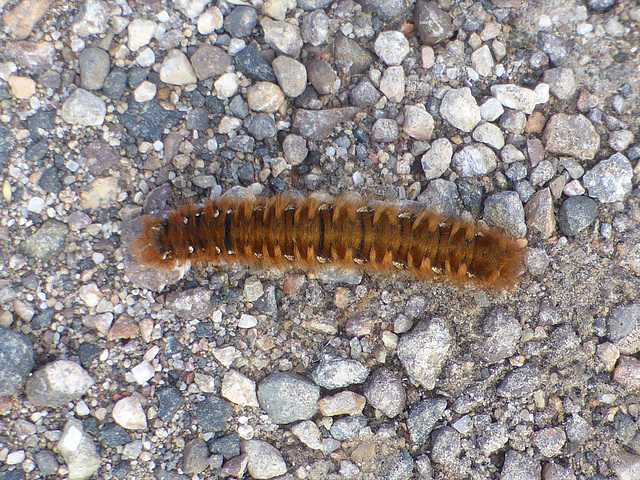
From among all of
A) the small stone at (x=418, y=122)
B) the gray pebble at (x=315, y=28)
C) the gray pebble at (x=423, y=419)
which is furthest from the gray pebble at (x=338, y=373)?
the gray pebble at (x=315, y=28)

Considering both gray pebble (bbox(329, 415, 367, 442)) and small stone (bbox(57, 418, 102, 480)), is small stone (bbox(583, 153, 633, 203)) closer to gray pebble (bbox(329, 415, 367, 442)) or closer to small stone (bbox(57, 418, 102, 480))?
gray pebble (bbox(329, 415, 367, 442))

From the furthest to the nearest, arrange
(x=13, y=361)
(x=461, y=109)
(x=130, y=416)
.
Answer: (x=461, y=109) < (x=130, y=416) < (x=13, y=361)

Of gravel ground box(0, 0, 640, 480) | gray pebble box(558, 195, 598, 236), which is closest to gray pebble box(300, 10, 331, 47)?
gravel ground box(0, 0, 640, 480)

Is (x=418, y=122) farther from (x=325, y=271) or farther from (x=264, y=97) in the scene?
(x=325, y=271)

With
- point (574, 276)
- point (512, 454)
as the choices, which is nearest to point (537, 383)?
point (512, 454)

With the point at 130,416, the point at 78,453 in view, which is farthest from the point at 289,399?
the point at 78,453
